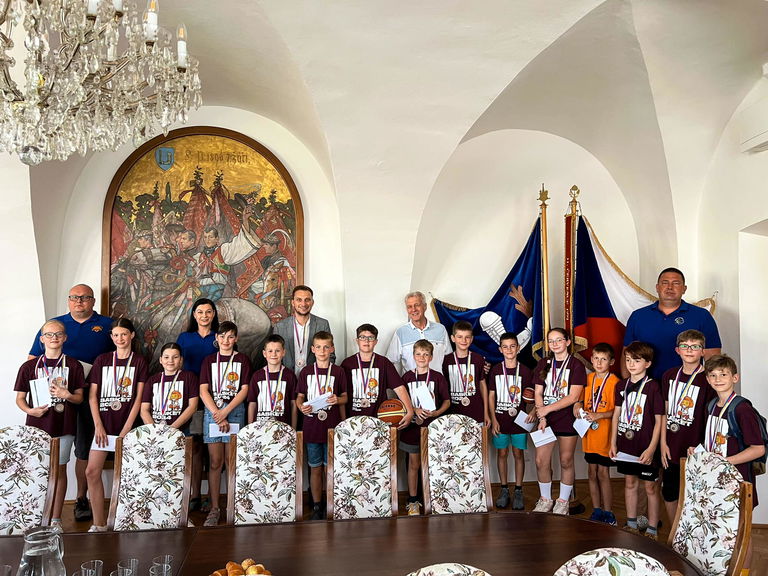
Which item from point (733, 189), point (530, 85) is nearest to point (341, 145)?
point (530, 85)

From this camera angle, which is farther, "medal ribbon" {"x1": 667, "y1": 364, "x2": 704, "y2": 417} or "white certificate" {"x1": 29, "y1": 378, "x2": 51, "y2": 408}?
"white certificate" {"x1": 29, "y1": 378, "x2": 51, "y2": 408}

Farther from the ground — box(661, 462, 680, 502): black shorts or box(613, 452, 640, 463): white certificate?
box(613, 452, 640, 463): white certificate

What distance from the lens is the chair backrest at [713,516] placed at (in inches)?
93.8

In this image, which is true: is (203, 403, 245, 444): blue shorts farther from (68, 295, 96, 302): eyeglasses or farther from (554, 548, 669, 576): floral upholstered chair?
(554, 548, 669, 576): floral upholstered chair

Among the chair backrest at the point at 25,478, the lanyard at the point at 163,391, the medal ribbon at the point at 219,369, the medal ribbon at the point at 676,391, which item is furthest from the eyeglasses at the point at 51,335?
the medal ribbon at the point at 676,391

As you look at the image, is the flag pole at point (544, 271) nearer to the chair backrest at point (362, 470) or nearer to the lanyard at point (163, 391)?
the chair backrest at point (362, 470)

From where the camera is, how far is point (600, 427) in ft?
15.4

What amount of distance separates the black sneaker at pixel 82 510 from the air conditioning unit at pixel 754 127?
595 centimetres

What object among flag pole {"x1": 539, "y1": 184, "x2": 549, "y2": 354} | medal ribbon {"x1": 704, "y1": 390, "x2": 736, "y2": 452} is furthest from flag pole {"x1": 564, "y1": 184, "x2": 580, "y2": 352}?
medal ribbon {"x1": 704, "y1": 390, "x2": 736, "y2": 452}

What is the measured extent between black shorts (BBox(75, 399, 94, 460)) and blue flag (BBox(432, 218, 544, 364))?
3.08m

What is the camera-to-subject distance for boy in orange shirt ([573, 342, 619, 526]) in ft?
15.3

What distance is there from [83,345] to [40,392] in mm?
614

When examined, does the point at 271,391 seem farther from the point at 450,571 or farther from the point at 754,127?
the point at 754,127

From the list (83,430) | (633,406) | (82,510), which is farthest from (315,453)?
(633,406)
